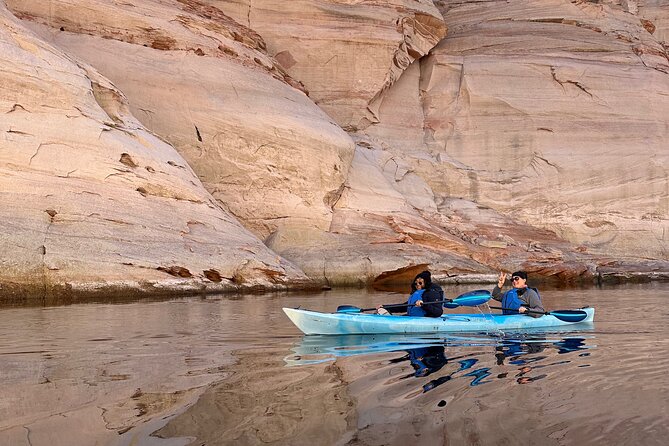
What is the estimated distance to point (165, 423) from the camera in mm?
4488

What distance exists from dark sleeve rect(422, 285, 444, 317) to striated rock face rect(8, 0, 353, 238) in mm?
14636

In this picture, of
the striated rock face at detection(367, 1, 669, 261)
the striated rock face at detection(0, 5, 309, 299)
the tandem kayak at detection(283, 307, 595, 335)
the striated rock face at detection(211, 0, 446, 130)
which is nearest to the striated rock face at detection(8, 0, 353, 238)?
the striated rock face at detection(0, 5, 309, 299)

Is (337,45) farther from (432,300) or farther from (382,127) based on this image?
(432,300)

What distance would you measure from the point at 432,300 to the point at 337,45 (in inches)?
906

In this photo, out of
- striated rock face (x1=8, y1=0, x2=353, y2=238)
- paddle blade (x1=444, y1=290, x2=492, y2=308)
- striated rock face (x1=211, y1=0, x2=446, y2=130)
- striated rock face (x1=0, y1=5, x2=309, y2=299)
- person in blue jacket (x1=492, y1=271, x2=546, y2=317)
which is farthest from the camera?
striated rock face (x1=211, y1=0, x2=446, y2=130)

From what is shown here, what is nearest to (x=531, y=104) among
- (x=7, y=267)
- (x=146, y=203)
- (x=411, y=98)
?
(x=411, y=98)

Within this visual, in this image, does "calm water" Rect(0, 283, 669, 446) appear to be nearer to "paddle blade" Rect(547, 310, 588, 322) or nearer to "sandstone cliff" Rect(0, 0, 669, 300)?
"paddle blade" Rect(547, 310, 588, 322)

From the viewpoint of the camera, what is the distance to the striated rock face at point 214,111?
2452 centimetres

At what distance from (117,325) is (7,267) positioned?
5.53 meters

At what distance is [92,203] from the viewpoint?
17.1 meters

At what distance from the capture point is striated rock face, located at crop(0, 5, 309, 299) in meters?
15.6

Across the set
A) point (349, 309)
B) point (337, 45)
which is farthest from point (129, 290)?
point (337, 45)

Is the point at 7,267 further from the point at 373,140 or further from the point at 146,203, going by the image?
the point at 373,140

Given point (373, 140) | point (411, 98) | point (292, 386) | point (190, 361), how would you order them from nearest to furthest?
1. point (292, 386)
2. point (190, 361)
3. point (373, 140)
4. point (411, 98)
